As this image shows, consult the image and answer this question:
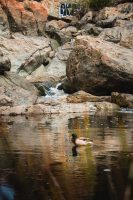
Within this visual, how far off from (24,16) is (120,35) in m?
12.8

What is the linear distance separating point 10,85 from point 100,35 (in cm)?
1555

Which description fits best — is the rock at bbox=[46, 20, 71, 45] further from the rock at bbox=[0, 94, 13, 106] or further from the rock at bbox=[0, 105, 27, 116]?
the rock at bbox=[0, 105, 27, 116]

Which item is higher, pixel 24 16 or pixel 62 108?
pixel 24 16

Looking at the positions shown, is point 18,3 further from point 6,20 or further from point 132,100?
point 132,100

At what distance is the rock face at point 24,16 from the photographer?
55.3m

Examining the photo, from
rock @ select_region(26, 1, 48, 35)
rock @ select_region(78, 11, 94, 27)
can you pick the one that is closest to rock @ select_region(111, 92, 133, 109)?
rock @ select_region(26, 1, 48, 35)

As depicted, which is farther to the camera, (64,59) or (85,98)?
(64,59)

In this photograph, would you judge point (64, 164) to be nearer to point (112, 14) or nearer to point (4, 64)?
point (4, 64)

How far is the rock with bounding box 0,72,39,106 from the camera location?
34.5 metres

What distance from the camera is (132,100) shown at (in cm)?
3416

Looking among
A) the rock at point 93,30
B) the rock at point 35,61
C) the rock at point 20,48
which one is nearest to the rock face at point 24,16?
the rock at point 20,48

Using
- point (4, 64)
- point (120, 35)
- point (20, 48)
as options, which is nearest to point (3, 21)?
point (20, 48)

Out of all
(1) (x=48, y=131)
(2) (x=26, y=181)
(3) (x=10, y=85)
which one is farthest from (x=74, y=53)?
(2) (x=26, y=181)

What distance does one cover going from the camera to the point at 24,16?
55781 millimetres
